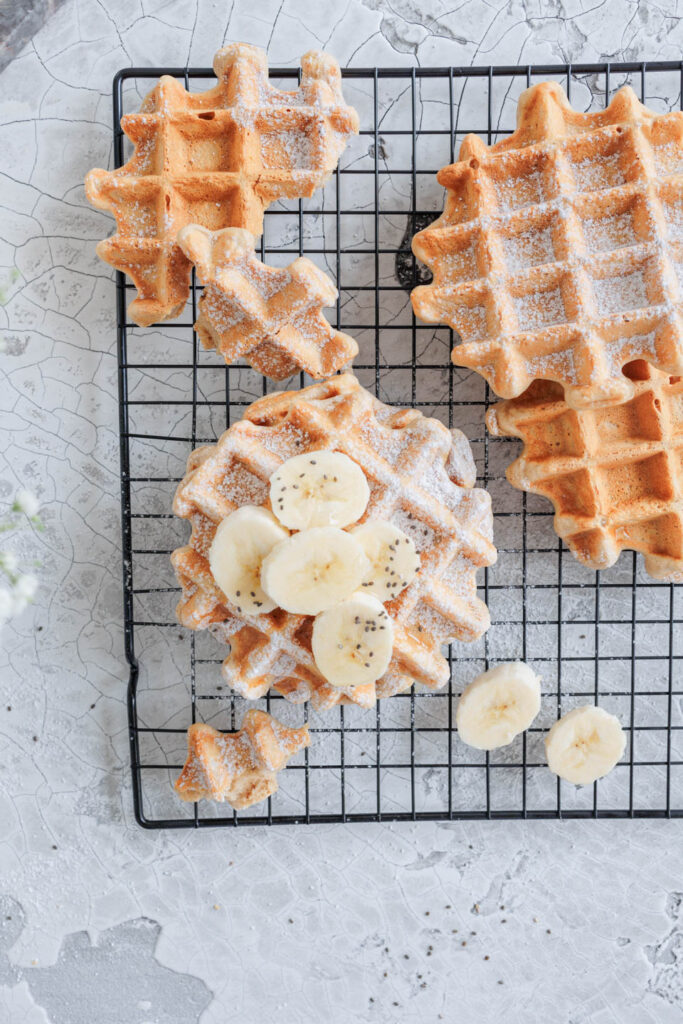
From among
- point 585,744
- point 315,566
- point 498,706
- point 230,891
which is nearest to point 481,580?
point 498,706

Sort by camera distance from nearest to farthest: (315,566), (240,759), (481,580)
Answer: (315,566) < (240,759) < (481,580)

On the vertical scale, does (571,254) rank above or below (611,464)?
above

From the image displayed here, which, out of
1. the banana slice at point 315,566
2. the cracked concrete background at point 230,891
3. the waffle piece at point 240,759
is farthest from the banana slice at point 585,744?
the banana slice at point 315,566

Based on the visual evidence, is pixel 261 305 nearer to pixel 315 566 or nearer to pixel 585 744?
pixel 315 566

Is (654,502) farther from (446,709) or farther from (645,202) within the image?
(446,709)

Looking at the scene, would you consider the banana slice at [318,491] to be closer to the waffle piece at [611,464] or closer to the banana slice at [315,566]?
the banana slice at [315,566]

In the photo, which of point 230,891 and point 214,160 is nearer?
point 214,160

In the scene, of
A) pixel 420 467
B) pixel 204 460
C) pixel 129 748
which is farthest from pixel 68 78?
pixel 129 748

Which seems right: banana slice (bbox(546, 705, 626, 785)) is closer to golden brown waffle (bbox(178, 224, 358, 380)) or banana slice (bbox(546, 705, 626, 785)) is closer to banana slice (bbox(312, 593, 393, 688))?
banana slice (bbox(312, 593, 393, 688))
